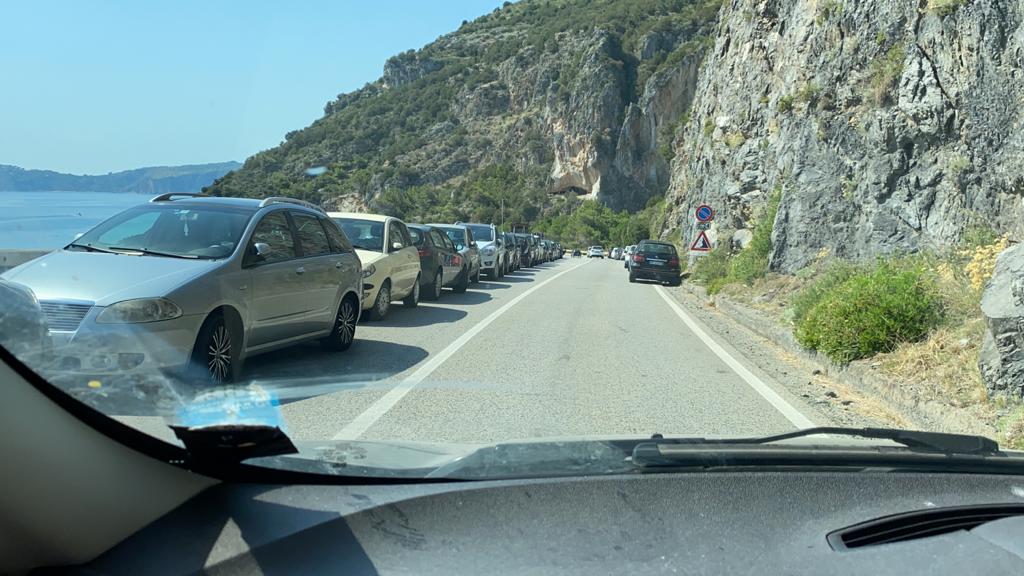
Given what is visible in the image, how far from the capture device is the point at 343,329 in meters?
10.0

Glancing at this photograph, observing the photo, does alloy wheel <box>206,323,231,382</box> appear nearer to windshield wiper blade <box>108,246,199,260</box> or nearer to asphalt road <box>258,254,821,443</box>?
asphalt road <box>258,254,821,443</box>

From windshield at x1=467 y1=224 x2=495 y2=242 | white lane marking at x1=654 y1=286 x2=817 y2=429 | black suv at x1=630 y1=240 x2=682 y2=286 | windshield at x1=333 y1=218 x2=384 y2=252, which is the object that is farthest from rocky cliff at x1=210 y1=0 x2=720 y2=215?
white lane marking at x1=654 y1=286 x2=817 y2=429

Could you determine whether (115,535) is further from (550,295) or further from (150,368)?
(550,295)

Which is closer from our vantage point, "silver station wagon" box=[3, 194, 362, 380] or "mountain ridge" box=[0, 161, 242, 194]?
"mountain ridge" box=[0, 161, 242, 194]

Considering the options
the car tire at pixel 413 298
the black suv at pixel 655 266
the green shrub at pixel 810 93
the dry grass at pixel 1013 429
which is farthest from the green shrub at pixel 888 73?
the dry grass at pixel 1013 429

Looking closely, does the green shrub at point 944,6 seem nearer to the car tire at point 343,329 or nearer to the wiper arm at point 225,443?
the car tire at point 343,329

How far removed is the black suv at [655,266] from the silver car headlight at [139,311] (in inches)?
921

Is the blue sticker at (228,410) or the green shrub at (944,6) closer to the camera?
the blue sticker at (228,410)

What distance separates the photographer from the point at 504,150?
124m

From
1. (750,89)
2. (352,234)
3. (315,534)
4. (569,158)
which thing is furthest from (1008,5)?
(569,158)

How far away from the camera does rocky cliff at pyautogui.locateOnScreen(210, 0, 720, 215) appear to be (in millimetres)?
103375

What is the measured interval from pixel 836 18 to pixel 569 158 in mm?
95701

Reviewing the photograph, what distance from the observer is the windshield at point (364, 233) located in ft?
46.6

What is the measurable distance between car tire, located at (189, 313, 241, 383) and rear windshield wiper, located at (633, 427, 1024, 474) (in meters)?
4.38
